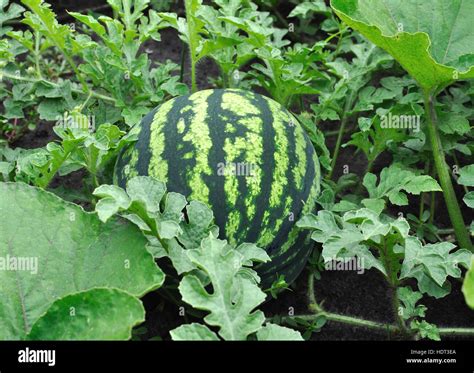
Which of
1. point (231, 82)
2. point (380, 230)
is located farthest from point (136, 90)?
point (380, 230)

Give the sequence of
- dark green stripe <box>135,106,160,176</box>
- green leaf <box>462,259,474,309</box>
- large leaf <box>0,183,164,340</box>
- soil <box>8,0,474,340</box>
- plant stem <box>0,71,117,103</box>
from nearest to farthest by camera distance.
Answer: green leaf <box>462,259,474,309</box>, large leaf <box>0,183,164,340</box>, dark green stripe <box>135,106,160,176</box>, soil <box>8,0,474,340</box>, plant stem <box>0,71,117,103</box>

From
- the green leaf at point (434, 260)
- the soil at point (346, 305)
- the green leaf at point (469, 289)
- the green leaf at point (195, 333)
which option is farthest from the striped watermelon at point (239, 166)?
the green leaf at point (469, 289)

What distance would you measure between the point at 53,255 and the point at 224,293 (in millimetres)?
542

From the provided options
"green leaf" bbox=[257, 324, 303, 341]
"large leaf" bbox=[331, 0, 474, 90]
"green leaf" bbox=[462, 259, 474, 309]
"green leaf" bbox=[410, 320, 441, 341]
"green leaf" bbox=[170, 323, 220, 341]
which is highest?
"large leaf" bbox=[331, 0, 474, 90]

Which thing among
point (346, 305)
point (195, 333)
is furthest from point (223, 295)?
point (346, 305)

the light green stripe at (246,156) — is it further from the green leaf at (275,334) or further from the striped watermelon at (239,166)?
the green leaf at (275,334)

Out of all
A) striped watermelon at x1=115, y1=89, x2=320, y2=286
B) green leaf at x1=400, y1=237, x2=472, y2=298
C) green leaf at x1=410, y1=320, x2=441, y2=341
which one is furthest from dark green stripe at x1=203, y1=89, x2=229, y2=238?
green leaf at x1=410, y1=320, x2=441, y2=341

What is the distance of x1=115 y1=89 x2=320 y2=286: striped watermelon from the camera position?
89.9 inches

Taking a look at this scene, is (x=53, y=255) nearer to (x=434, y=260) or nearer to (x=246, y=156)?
(x=246, y=156)

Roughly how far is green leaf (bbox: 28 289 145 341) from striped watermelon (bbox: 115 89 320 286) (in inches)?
20.3

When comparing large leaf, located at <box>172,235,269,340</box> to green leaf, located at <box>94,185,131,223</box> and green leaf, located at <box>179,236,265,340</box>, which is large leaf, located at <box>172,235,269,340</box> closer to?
green leaf, located at <box>179,236,265,340</box>

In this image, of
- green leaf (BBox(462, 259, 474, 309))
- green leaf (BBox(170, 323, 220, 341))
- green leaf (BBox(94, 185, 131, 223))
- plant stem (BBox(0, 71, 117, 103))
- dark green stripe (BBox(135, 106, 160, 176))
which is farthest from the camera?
plant stem (BBox(0, 71, 117, 103))

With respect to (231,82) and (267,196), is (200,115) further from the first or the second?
(231,82)

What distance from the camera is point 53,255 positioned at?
2.09m
